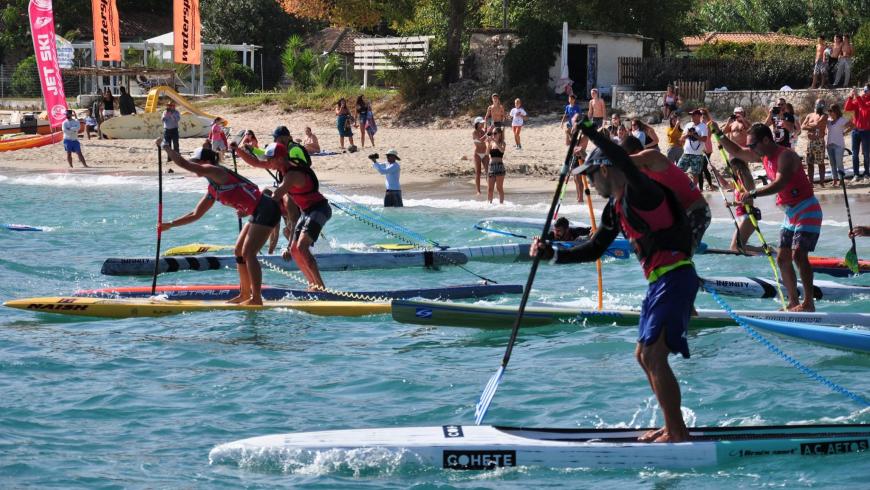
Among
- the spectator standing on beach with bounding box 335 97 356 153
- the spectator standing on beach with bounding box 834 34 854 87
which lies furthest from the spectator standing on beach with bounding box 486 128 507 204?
the spectator standing on beach with bounding box 834 34 854 87

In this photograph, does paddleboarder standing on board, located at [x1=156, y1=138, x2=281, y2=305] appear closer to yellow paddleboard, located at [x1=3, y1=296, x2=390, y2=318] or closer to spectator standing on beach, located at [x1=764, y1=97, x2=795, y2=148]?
yellow paddleboard, located at [x1=3, y1=296, x2=390, y2=318]

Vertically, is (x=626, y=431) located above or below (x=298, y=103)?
below

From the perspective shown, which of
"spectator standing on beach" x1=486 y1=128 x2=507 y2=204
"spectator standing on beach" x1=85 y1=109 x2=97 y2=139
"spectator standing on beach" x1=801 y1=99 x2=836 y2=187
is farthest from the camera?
"spectator standing on beach" x1=85 y1=109 x2=97 y2=139

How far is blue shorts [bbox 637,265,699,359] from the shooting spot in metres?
6.53

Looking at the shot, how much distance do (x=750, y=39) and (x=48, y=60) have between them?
933 inches

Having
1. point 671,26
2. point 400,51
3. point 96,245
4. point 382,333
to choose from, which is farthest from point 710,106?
point 382,333

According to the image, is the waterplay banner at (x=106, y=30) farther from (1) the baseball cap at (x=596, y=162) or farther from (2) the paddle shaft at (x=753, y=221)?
(1) the baseball cap at (x=596, y=162)

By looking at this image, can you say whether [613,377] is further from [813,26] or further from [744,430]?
[813,26]

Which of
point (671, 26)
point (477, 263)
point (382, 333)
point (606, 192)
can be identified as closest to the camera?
point (606, 192)

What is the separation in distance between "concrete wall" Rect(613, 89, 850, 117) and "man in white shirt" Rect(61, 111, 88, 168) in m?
14.2

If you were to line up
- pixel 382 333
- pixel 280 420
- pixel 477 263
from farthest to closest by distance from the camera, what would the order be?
pixel 477 263
pixel 382 333
pixel 280 420

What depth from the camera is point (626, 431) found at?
7.26 meters

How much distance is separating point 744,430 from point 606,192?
6.33 ft

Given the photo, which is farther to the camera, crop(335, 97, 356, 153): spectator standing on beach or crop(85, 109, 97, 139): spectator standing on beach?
crop(85, 109, 97, 139): spectator standing on beach
